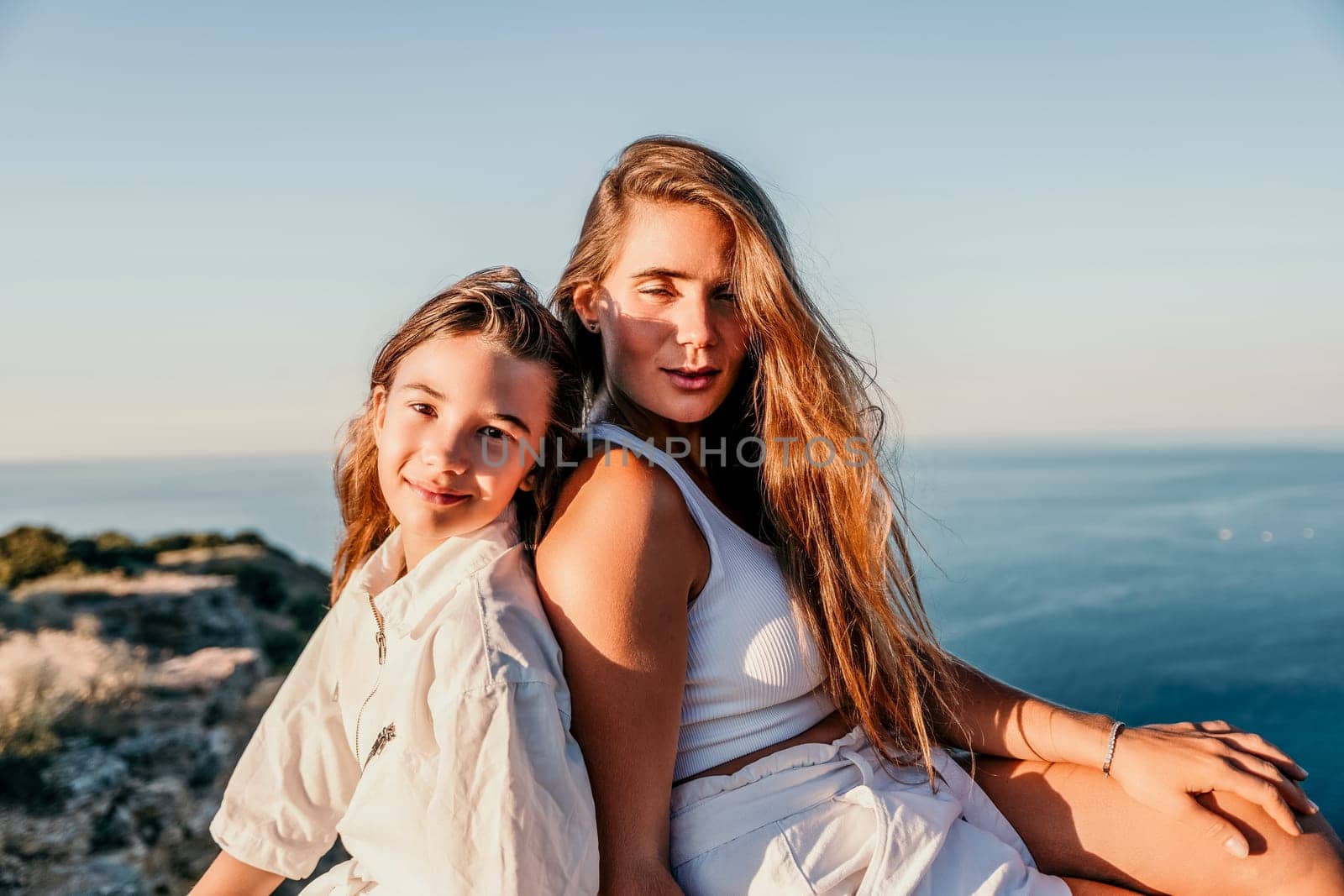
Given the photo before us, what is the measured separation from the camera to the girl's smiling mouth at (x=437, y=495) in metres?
1.82

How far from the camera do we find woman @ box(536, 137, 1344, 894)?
164 cm

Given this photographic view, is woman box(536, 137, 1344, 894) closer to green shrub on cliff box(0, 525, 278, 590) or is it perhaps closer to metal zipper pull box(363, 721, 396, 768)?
metal zipper pull box(363, 721, 396, 768)

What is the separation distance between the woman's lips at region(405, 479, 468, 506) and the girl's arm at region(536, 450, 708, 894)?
24 cm

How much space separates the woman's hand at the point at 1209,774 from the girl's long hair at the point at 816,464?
426mm

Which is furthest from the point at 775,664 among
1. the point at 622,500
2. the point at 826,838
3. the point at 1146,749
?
the point at 1146,749

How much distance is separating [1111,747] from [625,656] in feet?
3.99

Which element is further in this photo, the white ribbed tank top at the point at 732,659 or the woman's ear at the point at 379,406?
the woman's ear at the point at 379,406

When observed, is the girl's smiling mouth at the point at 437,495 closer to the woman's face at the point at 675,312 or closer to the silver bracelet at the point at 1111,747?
the woman's face at the point at 675,312

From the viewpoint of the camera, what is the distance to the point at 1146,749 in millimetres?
2051

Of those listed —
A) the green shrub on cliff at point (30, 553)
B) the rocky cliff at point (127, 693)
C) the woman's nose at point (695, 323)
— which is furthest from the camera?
the green shrub on cliff at point (30, 553)

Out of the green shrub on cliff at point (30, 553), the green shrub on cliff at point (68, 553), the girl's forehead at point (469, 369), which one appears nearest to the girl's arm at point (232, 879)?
the girl's forehead at point (469, 369)

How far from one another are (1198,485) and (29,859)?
30.0 ft

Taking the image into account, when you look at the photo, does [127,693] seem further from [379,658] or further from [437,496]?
[437,496]

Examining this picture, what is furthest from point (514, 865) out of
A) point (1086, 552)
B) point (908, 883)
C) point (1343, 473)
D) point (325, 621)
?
point (1343, 473)
